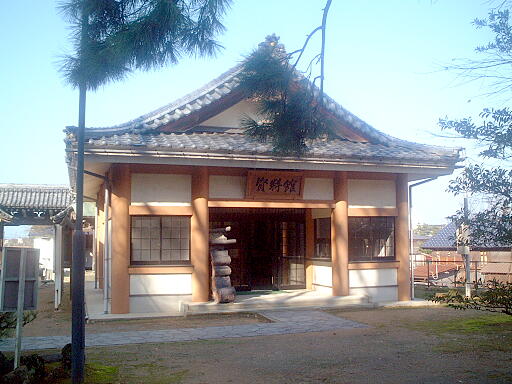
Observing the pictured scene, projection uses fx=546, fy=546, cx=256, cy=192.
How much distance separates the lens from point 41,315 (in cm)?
1358

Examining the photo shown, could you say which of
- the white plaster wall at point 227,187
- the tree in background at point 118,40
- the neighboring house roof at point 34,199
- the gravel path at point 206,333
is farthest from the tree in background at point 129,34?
the neighboring house roof at point 34,199

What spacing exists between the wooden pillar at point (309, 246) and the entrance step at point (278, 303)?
4.53 ft

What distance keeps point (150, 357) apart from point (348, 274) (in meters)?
7.21

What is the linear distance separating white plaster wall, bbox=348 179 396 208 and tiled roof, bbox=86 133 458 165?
0.93 meters

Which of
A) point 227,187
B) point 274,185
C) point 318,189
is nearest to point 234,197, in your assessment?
point 227,187

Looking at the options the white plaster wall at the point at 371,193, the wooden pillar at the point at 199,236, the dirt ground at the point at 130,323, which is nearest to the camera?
the dirt ground at the point at 130,323

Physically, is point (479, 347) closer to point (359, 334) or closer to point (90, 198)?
point (359, 334)

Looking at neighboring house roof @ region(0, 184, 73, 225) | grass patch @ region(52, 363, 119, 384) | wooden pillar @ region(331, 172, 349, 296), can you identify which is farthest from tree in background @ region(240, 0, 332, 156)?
neighboring house roof @ region(0, 184, 73, 225)

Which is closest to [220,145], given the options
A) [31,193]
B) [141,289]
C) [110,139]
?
[110,139]

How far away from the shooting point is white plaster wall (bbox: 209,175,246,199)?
1334 centimetres

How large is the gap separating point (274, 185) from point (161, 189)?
9.20ft

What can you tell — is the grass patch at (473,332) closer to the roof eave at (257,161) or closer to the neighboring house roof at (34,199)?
the roof eave at (257,161)

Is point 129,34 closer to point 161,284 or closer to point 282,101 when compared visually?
point 282,101

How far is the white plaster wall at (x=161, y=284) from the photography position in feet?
41.4
